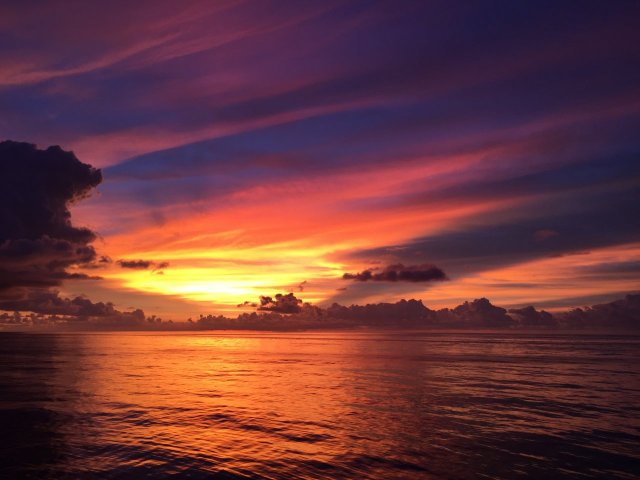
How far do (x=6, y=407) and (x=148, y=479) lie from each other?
25028 millimetres

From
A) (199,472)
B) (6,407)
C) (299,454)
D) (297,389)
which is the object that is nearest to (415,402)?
(297,389)

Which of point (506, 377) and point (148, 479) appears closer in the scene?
point (148, 479)

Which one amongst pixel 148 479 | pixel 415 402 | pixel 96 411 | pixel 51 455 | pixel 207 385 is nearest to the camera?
pixel 148 479

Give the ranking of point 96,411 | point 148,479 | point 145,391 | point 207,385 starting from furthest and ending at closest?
1. point 207,385
2. point 145,391
3. point 96,411
4. point 148,479

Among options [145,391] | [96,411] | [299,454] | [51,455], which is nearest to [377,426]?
[299,454]

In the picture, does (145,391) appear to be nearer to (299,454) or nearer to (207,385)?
(207,385)

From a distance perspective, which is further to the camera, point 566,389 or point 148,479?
point 566,389

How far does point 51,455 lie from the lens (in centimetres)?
2444

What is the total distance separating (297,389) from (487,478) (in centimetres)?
3330

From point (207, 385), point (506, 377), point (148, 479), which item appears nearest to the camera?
point (148, 479)

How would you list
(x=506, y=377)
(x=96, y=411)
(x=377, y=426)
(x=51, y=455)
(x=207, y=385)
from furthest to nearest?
(x=506, y=377) → (x=207, y=385) → (x=96, y=411) → (x=377, y=426) → (x=51, y=455)

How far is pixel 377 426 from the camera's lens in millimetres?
32625

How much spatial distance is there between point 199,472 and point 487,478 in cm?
1308

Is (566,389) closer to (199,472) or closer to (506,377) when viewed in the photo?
(506,377)
